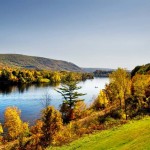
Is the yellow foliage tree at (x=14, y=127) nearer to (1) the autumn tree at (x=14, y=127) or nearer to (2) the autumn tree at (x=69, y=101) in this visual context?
(1) the autumn tree at (x=14, y=127)

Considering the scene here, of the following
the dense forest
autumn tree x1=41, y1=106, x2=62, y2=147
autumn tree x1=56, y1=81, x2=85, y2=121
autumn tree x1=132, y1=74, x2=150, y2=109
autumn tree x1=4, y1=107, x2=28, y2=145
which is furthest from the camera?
autumn tree x1=56, y1=81, x2=85, y2=121

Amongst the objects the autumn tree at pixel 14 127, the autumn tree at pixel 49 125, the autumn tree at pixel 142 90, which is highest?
the autumn tree at pixel 142 90

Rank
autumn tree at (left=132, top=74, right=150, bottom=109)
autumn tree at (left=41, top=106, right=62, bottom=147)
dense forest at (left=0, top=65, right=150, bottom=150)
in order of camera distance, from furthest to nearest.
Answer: autumn tree at (left=132, top=74, right=150, bottom=109) → autumn tree at (left=41, top=106, right=62, bottom=147) → dense forest at (left=0, top=65, right=150, bottom=150)

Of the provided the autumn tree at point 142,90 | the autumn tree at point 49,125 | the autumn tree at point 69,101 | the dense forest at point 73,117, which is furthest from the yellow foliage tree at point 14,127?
the autumn tree at point 142,90

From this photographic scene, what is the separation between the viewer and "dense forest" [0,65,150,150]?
166 feet

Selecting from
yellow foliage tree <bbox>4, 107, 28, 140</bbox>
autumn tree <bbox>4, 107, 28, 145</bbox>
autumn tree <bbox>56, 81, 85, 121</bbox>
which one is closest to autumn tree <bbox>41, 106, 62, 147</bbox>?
autumn tree <bbox>4, 107, 28, 145</bbox>

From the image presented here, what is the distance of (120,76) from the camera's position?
6203cm

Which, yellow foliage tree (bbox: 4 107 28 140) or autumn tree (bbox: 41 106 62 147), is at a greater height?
autumn tree (bbox: 41 106 62 147)

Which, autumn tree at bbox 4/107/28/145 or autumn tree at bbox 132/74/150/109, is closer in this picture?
autumn tree at bbox 4/107/28/145

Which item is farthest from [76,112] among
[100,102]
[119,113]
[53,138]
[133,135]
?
[133,135]

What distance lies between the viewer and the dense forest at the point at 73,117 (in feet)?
166

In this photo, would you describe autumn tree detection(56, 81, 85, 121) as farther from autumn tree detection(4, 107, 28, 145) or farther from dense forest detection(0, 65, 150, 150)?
autumn tree detection(4, 107, 28, 145)

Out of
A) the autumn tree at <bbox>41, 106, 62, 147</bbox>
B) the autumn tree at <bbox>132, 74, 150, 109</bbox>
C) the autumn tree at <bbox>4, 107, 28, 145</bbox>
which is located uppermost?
the autumn tree at <bbox>132, 74, 150, 109</bbox>

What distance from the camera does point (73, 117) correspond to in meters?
90.4
